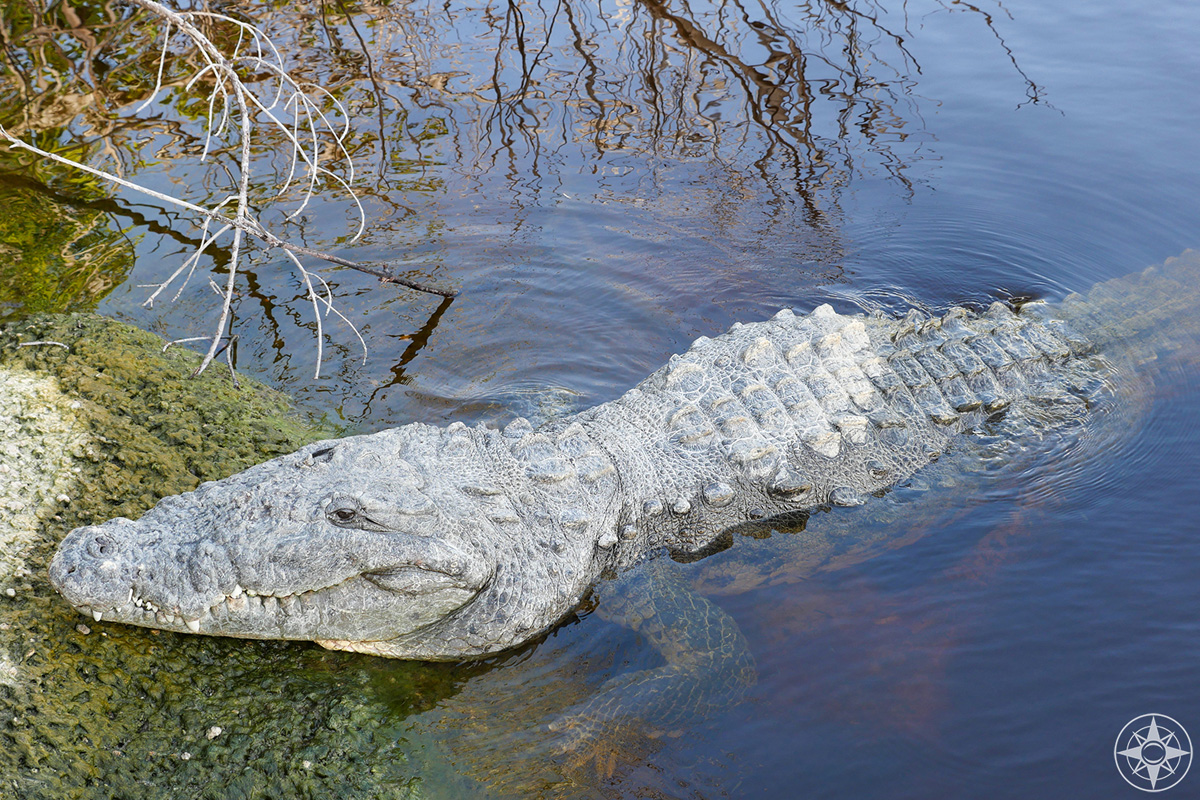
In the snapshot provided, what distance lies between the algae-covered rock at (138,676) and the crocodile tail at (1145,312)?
471 centimetres

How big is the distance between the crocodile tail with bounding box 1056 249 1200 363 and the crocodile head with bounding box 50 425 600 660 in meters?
3.93

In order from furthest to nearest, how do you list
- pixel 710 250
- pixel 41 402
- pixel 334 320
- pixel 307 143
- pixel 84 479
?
pixel 307 143, pixel 710 250, pixel 334 320, pixel 41 402, pixel 84 479

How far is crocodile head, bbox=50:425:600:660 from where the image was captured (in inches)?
120

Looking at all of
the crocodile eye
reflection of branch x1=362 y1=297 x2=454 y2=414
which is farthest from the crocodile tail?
the crocodile eye

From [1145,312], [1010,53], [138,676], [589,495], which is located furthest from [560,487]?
[1010,53]

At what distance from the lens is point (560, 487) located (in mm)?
3867

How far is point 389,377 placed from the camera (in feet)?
17.4

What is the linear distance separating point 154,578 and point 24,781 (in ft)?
2.40

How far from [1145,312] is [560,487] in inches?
174

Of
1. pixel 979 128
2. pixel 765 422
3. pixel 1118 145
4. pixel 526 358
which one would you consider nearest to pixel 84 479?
pixel 526 358

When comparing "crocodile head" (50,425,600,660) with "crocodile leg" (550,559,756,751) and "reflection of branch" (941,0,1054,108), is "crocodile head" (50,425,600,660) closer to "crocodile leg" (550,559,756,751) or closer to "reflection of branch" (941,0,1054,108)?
"crocodile leg" (550,559,756,751)

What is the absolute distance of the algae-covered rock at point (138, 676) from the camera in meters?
2.73

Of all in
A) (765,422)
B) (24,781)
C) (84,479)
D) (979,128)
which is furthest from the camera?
(979,128)

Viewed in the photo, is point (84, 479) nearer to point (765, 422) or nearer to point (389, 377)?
point (389, 377)
